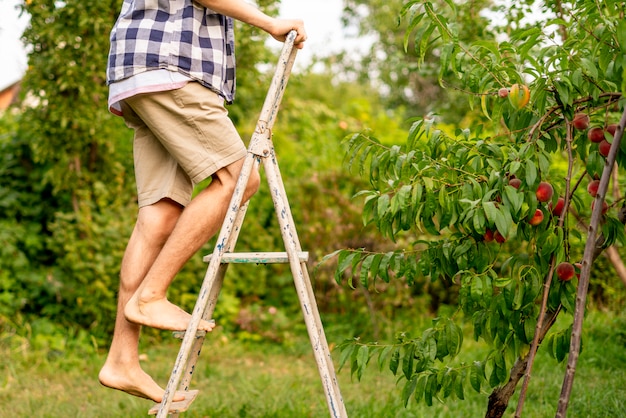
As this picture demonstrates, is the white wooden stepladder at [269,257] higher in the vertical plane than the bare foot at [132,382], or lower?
higher

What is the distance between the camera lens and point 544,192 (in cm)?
199

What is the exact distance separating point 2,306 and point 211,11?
307 cm

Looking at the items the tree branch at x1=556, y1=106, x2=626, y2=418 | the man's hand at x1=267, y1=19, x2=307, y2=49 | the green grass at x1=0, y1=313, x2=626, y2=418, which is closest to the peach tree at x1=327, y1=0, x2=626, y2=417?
the tree branch at x1=556, y1=106, x2=626, y2=418

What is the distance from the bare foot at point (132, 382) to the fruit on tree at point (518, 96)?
1.35 meters

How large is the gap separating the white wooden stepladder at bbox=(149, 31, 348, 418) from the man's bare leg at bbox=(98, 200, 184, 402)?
168 mm

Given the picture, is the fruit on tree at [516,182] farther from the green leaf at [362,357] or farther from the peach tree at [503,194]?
the green leaf at [362,357]

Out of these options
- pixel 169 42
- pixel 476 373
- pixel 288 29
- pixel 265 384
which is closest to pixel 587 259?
pixel 476 373

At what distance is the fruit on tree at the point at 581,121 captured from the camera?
2.08 meters

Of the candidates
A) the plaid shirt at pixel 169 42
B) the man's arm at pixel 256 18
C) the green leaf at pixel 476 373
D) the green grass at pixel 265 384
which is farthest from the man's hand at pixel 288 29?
the green grass at pixel 265 384

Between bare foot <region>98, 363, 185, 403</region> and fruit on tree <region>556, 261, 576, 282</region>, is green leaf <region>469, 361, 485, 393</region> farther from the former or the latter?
bare foot <region>98, 363, 185, 403</region>

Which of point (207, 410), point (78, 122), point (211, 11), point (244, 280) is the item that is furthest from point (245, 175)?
point (244, 280)

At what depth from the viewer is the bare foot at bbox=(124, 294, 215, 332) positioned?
2.21 m

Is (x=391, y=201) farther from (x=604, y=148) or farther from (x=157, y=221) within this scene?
(x=157, y=221)

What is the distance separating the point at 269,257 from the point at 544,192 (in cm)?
84
